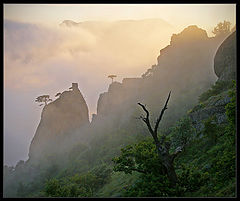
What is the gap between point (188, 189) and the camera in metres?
13.1

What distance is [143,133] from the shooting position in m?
73.2

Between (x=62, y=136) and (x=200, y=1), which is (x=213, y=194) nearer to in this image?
(x=200, y=1)

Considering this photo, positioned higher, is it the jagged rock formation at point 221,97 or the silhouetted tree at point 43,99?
the silhouetted tree at point 43,99

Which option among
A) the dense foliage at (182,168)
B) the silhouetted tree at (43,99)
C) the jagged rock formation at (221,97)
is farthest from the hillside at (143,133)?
the silhouetted tree at (43,99)

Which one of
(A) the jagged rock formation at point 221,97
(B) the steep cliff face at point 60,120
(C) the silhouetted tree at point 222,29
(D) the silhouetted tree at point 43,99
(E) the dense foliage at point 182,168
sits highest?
(C) the silhouetted tree at point 222,29

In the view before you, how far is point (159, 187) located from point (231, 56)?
122ft

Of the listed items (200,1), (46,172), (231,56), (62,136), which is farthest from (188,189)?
(62,136)

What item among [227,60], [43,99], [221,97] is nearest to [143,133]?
[227,60]

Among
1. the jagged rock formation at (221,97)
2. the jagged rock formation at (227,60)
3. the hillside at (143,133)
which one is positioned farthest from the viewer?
the jagged rock formation at (227,60)

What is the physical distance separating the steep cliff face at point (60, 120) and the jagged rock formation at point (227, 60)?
73303mm

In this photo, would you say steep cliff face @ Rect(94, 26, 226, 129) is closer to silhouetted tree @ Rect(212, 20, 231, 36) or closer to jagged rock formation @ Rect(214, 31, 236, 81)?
silhouetted tree @ Rect(212, 20, 231, 36)

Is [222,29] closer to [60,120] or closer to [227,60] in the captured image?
[227,60]

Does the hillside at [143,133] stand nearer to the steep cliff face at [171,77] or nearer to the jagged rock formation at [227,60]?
the jagged rock formation at [227,60]

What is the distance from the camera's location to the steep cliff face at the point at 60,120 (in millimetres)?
106000
